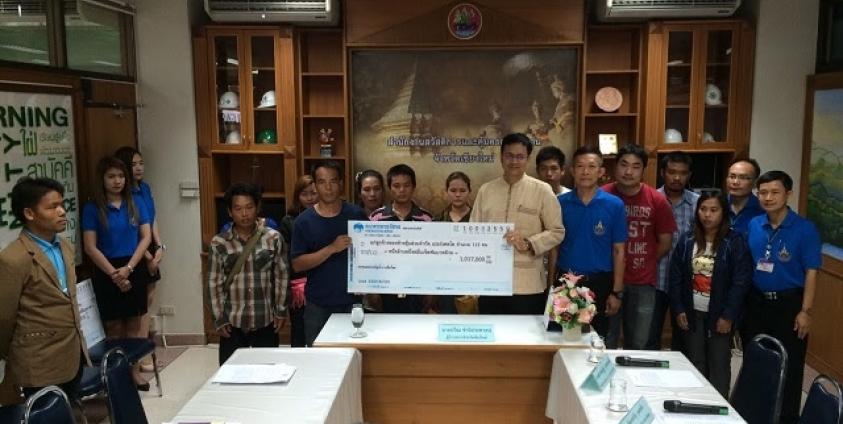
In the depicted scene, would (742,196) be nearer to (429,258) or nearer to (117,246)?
(429,258)

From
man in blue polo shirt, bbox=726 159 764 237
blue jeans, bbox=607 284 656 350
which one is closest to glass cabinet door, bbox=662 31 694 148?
man in blue polo shirt, bbox=726 159 764 237

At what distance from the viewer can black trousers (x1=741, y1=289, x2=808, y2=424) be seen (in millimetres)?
3229

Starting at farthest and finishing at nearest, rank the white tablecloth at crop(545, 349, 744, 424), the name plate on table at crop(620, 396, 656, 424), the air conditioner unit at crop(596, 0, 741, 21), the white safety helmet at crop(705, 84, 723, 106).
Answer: the white safety helmet at crop(705, 84, 723, 106), the air conditioner unit at crop(596, 0, 741, 21), the white tablecloth at crop(545, 349, 744, 424), the name plate on table at crop(620, 396, 656, 424)

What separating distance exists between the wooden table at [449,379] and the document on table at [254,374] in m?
0.48

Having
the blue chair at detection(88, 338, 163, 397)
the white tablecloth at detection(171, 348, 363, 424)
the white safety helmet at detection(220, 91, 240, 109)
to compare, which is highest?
the white safety helmet at detection(220, 91, 240, 109)

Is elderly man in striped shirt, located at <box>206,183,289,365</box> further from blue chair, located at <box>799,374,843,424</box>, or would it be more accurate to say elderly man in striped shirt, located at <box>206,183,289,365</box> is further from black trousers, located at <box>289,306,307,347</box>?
blue chair, located at <box>799,374,843,424</box>

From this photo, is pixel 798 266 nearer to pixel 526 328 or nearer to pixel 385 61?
pixel 526 328

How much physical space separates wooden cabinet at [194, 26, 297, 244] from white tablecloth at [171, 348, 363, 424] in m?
2.32

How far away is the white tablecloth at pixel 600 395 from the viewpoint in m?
2.26

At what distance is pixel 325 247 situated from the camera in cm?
338

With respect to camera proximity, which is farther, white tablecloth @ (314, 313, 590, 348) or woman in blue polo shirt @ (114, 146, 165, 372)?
woman in blue polo shirt @ (114, 146, 165, 372)

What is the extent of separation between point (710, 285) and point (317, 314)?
2.04 m

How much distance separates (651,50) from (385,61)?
200 centimetres

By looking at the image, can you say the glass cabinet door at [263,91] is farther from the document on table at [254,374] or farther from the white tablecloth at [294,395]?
the document on table at [254,374]
